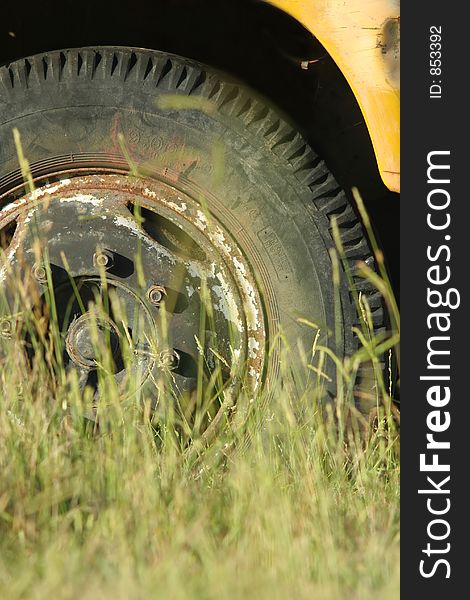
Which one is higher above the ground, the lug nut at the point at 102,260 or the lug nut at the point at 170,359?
the lug nut at the point at 102,260

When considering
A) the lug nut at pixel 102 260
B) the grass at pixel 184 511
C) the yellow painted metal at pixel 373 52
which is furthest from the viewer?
the lug nut at pixel 102 260

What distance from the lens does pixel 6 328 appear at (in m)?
2.72

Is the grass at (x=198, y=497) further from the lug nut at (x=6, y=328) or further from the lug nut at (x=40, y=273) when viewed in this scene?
the lug nut at (x=40, y=273)

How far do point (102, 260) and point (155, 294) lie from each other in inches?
6.1

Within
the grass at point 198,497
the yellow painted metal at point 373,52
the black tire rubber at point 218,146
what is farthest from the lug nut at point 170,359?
the yellow painted metal at point 373,52

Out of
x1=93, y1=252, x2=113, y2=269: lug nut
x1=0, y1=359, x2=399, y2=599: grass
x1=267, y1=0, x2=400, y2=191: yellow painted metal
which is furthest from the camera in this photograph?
x1=93, y1=252, x2=113, y2=269: lug nut

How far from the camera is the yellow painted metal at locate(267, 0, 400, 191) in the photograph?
2561 mm

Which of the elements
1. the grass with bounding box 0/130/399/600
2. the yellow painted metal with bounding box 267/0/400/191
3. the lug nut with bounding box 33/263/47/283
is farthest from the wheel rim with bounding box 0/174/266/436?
the yellow painted metal with bounding box 267/0/400/191

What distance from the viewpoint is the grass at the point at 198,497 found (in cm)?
204

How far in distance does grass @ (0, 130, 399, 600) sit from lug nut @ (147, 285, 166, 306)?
0.27 meters

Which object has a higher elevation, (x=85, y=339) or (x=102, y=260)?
(x=102, y=260)

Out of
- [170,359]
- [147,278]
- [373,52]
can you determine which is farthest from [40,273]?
[373,52]

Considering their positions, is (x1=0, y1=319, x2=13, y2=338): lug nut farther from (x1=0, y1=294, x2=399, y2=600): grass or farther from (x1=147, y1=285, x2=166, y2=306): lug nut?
(x1=147, y1=285, x2=166, y2=306): lug nut

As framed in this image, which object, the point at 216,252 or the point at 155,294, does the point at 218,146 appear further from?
the point at 155,294
